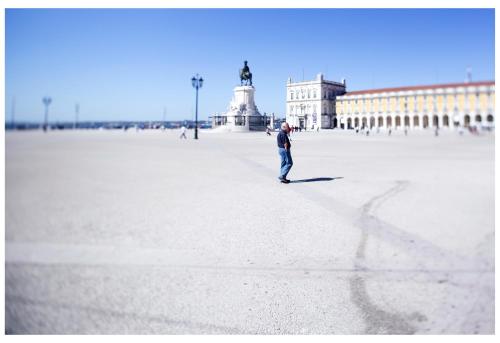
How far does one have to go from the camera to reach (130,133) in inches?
96.7

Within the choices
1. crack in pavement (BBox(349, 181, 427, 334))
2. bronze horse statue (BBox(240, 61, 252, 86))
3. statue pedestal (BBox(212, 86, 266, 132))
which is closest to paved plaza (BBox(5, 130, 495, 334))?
crack in pavement (BBox(349, 181, 427, 334))

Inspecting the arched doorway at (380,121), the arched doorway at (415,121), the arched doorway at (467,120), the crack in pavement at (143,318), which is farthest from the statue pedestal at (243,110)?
the arched doorway at (467,120)

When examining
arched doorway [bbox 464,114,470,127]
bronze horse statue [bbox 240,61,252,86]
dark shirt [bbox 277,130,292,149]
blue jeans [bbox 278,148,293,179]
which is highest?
bronze horse statue [bbox 240,61,252,86]

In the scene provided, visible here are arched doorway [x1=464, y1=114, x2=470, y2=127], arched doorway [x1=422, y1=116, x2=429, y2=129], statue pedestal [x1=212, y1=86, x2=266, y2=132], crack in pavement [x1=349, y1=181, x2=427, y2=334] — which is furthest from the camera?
arched doorway [x1=422, y1=116, x2=429, y2=129]

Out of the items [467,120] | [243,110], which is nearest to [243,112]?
[243,110]

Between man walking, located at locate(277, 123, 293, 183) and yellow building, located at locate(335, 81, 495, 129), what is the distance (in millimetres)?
365

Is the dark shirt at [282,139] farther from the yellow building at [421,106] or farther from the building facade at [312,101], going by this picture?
the yellow building at [421,106]

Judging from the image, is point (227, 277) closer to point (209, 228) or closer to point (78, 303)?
point (209, 228)

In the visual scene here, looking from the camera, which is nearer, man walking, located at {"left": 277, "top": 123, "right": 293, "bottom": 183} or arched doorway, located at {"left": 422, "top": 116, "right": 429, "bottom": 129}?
man walking, located at {"left": 277, "top": 123, "right": 293, "bottom": 183}

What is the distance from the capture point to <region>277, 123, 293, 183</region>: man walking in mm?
2168

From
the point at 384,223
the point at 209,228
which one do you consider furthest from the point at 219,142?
the point at 384,223

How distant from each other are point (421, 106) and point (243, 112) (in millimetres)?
1051

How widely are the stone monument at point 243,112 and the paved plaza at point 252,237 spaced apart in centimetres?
9

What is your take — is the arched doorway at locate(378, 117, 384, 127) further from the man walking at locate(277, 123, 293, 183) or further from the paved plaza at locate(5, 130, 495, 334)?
the man walking at locate(277, 123, 293, 183)
